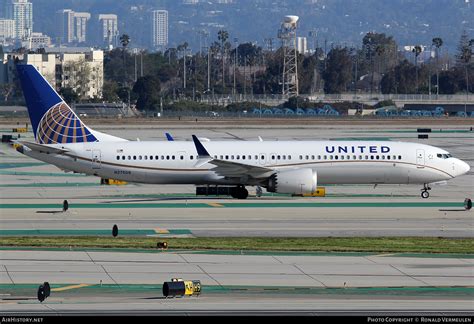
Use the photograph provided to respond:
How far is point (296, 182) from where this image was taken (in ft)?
213

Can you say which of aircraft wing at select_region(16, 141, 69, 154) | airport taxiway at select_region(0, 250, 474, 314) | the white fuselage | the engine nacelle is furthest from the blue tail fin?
airport taxiway at select_region(0, 250, 474, 314)

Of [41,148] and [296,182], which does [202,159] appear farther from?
[41,148]

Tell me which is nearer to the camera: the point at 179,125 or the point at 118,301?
the point at 118,301

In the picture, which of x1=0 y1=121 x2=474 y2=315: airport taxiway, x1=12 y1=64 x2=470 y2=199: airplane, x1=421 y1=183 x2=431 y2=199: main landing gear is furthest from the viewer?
x1=421 y1=183 x2=431 y2=199: main landing gear

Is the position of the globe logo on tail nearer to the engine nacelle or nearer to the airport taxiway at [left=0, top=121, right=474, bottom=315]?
the airport taxiway at [left=0, top=121, right=474, bottom=315]

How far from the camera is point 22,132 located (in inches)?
5399

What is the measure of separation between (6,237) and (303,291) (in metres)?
17.9

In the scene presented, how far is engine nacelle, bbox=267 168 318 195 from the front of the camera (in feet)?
213

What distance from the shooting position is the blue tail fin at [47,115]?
6644 centimetres

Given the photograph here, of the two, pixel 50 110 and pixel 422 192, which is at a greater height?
pixel 50 110

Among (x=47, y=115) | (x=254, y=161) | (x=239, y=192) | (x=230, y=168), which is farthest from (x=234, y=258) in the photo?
(x=47, y=115)

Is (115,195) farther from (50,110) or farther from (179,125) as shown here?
(179,125)

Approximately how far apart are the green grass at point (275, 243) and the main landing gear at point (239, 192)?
54.3 feet

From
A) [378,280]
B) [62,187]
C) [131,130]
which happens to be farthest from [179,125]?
[378,280]
